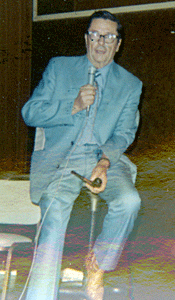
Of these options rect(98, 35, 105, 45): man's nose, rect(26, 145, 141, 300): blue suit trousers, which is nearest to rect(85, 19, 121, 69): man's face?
rect(98, 35, 105, 45): man's nose

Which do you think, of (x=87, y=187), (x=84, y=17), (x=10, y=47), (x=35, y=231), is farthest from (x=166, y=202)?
(x=10, y=47)

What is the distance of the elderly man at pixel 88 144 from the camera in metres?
0.88

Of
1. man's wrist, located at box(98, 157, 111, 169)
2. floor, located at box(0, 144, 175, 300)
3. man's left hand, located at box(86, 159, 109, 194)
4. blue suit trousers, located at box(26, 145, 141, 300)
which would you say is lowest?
floor, located at box(0, 144, 175, 300)

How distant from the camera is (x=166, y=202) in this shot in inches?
57.5

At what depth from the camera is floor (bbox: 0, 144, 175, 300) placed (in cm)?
92

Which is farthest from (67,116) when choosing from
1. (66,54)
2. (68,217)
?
(66,54)

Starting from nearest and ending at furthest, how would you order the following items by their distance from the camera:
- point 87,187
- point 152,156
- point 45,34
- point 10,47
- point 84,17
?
point 87,187
point 152,156
point 84,17
point 45,34
point 10,47

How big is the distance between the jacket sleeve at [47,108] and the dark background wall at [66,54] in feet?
2.42

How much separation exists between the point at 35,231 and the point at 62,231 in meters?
0.12

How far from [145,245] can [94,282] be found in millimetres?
521

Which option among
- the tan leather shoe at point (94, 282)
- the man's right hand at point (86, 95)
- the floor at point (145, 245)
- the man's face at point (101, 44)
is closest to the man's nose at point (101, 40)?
the man's face at point (101, 44)

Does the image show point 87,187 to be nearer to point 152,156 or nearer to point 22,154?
point 152,156

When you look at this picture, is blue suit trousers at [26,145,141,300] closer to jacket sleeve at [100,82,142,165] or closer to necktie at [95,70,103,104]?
jacket sleeve at [100,82,142,165]

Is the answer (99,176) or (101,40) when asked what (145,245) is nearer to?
(99,176)
